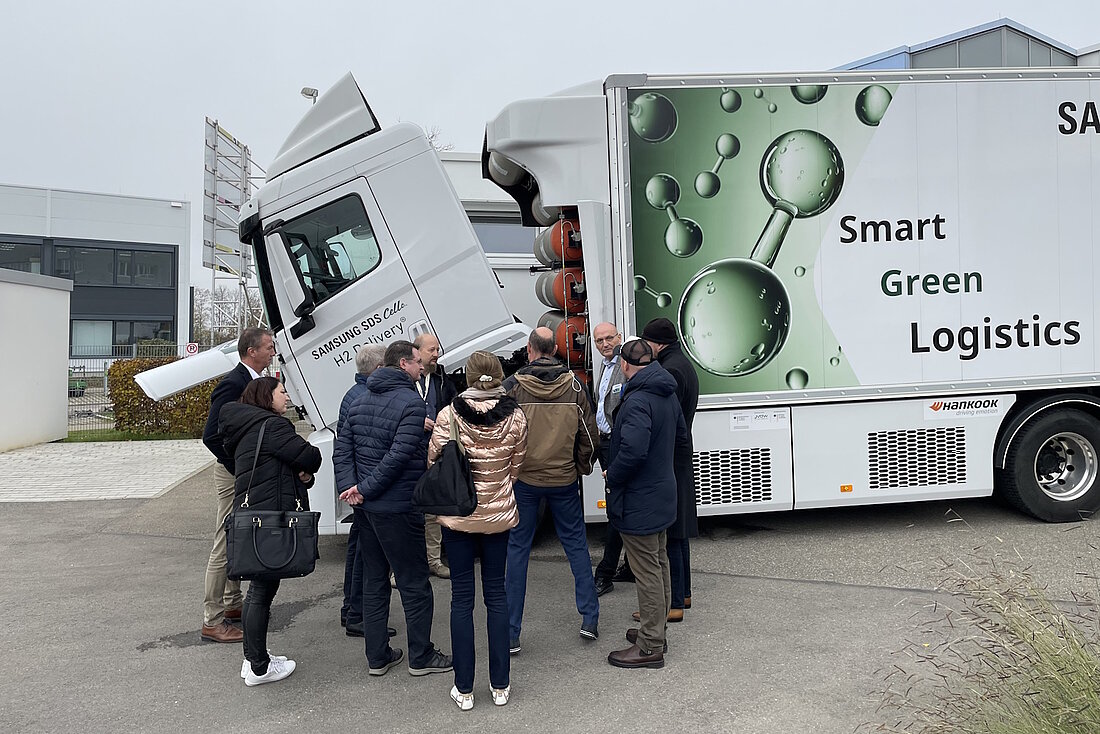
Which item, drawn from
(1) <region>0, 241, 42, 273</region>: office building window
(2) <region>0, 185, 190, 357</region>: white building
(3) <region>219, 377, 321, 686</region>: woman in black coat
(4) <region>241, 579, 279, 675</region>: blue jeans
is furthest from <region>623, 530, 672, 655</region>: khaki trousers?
(1) <region>0, 241, 42, 273</region>: office building window

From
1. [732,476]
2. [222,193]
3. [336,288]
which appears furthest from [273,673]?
[222,193]

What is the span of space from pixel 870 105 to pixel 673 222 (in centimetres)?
179

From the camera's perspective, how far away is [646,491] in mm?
4496

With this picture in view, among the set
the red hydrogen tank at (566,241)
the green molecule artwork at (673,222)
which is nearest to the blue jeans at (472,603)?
the red hydrogen tank at (566,241)

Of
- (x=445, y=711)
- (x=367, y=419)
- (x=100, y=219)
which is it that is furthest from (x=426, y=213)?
(x=100, y=219)

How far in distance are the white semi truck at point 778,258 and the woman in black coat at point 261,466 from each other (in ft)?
6.52

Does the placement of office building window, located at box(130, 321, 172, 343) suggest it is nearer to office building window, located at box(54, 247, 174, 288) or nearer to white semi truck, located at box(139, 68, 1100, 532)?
office building window, located at box(54, 247, 174, 288)

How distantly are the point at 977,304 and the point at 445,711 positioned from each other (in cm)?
511

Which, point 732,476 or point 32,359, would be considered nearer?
point 732,476

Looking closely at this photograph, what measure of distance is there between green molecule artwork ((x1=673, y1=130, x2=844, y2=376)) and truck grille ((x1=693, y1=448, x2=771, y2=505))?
633 millimetres

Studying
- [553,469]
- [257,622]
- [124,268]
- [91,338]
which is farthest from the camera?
[124,268]

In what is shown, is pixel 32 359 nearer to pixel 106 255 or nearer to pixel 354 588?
pixel 354 588

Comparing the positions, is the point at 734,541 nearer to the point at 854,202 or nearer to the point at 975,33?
the point at 854,202

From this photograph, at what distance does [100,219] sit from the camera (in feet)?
142
